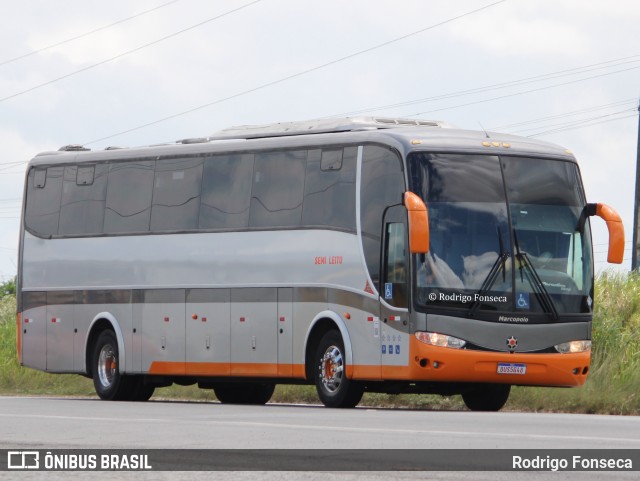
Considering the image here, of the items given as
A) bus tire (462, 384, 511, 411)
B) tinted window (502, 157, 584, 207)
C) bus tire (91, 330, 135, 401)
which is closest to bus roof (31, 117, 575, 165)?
tinted window (502, 157, 584, 207)

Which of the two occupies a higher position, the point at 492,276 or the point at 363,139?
the point at 363,139

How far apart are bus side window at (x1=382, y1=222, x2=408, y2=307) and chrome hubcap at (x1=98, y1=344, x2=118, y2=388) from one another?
7.00 meters

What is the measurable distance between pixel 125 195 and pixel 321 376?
18.5 feet

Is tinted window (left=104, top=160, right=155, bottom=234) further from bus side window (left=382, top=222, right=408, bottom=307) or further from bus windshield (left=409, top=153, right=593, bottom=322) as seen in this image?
bus windshield (left=409, top=153, right=593, bottom=322)

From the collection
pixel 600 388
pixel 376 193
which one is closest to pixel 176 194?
pixel 376 193

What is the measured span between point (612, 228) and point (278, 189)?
4.80 metres

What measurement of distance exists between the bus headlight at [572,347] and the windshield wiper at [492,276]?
1.22 meters

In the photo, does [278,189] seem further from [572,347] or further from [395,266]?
[572,347]

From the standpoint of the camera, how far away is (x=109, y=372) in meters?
27.8

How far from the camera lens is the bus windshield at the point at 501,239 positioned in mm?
22016

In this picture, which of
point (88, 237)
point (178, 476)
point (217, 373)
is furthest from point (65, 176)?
point (178, 476)

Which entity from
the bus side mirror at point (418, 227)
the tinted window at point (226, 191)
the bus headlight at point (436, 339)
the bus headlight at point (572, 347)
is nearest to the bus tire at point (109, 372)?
the tinted window at point (226, 191)

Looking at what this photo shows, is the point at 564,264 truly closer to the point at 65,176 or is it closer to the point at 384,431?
the point at 384,431

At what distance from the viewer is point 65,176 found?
28.8m
